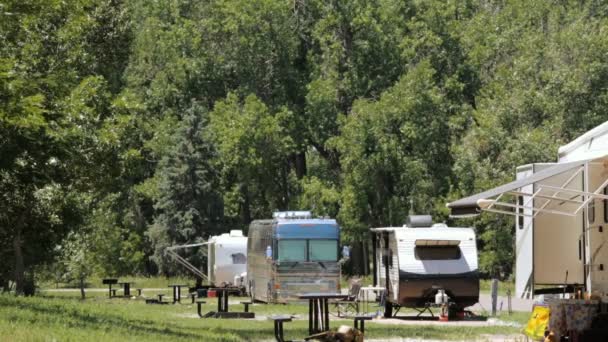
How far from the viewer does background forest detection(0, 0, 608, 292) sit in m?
49.7

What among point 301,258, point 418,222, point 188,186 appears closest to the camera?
point 418,222

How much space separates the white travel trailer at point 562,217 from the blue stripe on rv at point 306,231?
599 inches

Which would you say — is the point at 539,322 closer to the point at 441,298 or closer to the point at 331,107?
the point at 441,298

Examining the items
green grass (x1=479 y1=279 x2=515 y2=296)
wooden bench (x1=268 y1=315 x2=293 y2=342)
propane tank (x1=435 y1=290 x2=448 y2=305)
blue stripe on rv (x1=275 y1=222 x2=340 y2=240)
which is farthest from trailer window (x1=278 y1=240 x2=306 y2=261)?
wooden bench (x1=268 y1=315 x2=293 y2=342)

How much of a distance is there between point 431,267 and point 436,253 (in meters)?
0.49

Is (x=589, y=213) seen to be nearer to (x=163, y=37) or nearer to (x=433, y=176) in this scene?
(x=433, y=176)

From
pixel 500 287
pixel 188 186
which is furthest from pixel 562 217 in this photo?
pixel 188 186

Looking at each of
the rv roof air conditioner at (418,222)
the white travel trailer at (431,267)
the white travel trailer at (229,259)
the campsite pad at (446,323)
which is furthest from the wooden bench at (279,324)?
the white travel trailer at (229,259)

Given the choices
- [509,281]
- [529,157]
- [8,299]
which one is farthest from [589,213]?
[509,281]

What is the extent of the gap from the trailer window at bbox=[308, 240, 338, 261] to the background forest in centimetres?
1230

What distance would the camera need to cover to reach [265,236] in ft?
120

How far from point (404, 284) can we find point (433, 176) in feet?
91.3

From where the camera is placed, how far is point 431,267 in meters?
29.7

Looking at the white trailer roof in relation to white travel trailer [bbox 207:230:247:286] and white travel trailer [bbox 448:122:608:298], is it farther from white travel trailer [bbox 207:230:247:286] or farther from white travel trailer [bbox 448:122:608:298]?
white travel trailer [bbox 207:230:247:286]
